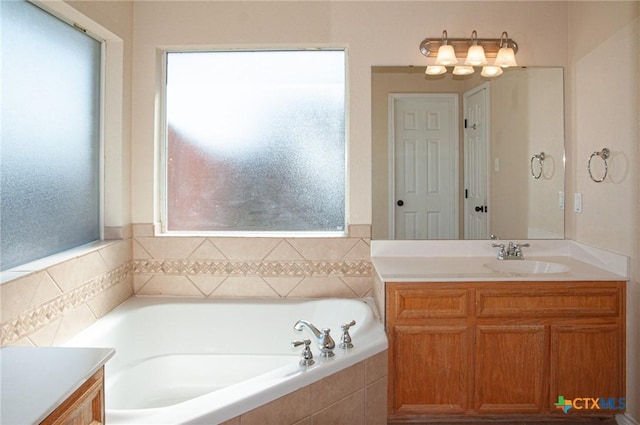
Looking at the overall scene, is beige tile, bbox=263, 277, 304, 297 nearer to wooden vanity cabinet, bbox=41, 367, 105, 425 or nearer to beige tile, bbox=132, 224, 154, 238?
beige tile, bbox=132, 224, 154, 238

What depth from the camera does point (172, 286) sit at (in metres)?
2.89

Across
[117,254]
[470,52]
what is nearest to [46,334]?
[117,254]

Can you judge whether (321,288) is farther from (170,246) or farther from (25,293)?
(25,293)

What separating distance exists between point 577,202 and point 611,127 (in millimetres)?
535

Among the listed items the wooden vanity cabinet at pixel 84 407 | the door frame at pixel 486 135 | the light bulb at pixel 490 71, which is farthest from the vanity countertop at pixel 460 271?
the wooden vanity cabinet at pixel 84 407

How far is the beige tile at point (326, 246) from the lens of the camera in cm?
284

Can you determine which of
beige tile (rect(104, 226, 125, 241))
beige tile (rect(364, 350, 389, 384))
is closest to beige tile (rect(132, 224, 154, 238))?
beige tile (rect(104, 226, 125, 241))

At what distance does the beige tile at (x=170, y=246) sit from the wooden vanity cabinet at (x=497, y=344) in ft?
4.42

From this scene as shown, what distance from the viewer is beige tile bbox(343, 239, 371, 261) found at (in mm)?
2846

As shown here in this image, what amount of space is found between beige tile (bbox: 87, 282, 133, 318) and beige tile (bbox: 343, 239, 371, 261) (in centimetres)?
138

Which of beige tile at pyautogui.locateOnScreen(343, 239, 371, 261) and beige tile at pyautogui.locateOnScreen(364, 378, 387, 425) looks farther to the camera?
beige tile at pyautogui.locateOnScreen(343, 239, 371, 261)

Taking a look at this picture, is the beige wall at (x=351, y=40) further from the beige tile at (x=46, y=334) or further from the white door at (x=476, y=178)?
the beige tile at (x=46, y=334)

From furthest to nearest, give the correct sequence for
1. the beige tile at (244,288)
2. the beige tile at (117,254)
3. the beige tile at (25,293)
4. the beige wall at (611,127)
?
1. the beige tile at (244,288)
2. the beige tile at (117,254)
3. the beige wall at (611,127)
4. the beige tile at (25,293)

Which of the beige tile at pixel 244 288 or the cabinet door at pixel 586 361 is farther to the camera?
the beige tile at pixel 244 288
